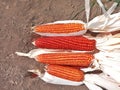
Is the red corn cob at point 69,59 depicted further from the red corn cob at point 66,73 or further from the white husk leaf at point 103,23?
the white husk leaf at point 103,23

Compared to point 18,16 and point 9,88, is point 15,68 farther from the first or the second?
point 18,16

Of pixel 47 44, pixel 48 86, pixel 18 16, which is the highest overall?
pixel 18 16

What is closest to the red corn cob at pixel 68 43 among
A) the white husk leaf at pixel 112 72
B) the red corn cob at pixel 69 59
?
the red corn cob at pixel 69 59

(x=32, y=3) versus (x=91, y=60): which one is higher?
(x=32, y=3)

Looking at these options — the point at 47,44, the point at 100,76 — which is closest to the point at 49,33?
the point at 47,44
